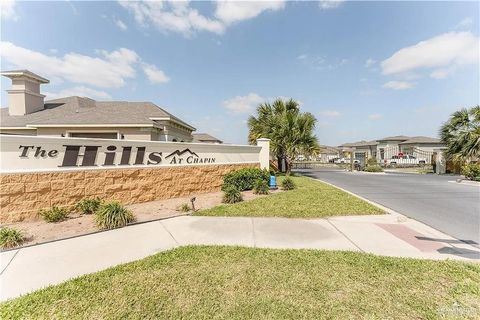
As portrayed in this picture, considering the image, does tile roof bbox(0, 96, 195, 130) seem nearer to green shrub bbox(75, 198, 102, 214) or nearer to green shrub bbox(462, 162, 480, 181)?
green shrub bbox(75, 198, 102, 214)

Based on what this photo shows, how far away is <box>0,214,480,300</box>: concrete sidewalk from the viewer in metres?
3.97

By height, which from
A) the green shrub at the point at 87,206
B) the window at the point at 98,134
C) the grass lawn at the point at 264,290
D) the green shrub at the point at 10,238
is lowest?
the grass lawn at the point at 264,290

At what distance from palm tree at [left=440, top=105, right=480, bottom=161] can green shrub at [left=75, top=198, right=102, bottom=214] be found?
82.2 feet

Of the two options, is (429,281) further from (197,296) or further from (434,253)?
(197,296)

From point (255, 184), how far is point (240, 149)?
2.76 meters

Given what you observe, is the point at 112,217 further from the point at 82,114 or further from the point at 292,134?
the point at 292,134

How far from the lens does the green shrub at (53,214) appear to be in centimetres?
638

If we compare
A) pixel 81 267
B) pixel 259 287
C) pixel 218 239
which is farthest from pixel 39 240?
pixel 259 287

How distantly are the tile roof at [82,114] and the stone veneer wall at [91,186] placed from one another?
532 centimetres

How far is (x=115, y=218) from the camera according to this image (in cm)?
613

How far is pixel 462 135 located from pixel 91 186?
86.7 ft

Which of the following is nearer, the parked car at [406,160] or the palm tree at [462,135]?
the palm tree at [462,135]

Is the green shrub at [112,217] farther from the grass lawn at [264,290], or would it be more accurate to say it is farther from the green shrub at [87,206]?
the grass lawn at [264,290]

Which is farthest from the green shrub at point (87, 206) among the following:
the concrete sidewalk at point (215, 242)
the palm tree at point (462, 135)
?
the palm tree at point (462, 135)
